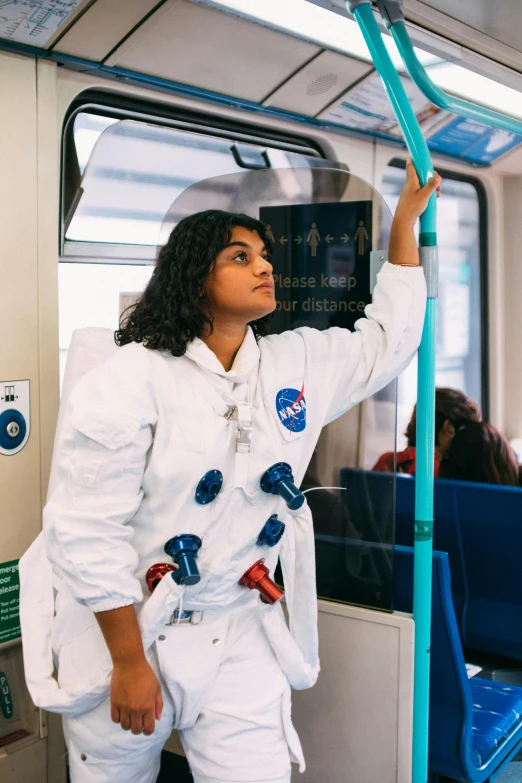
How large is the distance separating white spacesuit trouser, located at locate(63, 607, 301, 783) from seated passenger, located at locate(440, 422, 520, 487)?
2.51 meters

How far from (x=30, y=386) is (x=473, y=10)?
173 cm

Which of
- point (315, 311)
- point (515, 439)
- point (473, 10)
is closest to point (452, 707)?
point (315, 311)

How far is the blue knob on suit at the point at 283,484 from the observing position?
190 centimetres

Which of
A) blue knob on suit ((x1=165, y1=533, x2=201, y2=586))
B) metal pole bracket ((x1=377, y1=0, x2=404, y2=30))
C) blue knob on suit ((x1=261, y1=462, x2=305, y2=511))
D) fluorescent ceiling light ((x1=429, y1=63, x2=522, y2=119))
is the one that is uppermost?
fluorescent ceiling light ((x1=429, y1=63, x2=522, y2=119))

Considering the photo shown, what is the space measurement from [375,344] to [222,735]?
1038 millimetres

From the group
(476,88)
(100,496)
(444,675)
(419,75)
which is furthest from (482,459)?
(100,496)

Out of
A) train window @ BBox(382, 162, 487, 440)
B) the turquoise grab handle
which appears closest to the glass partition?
the turquoise grab handle

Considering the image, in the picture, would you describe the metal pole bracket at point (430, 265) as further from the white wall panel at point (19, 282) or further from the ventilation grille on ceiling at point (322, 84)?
the white wall panel at point (19, 282)

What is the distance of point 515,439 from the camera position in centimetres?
507

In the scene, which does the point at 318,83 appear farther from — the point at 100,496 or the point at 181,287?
the point at 100,496

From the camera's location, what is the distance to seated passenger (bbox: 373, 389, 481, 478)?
4.30 m

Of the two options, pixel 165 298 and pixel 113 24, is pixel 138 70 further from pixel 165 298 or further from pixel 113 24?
pixel 165 298

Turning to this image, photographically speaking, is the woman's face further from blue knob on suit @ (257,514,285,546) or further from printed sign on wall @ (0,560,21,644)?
printed sign on wall @ (0,560,21,644)

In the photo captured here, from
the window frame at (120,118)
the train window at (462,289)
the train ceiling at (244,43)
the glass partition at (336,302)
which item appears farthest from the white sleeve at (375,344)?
the train window at (462,289)
